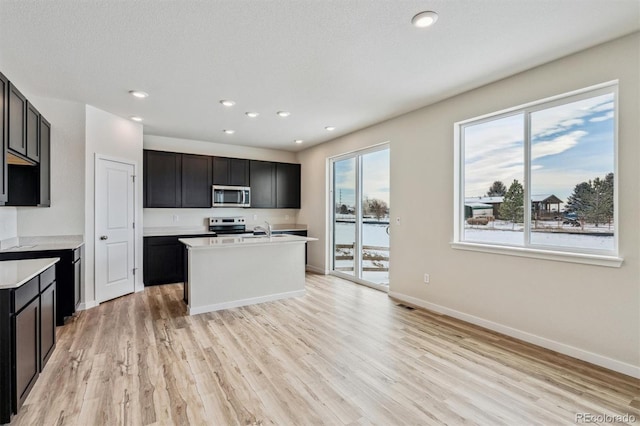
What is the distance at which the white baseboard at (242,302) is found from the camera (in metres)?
3.89

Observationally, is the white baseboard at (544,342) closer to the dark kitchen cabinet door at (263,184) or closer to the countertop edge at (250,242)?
the countertop edge at (250,242)

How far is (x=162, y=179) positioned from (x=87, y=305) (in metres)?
2.30

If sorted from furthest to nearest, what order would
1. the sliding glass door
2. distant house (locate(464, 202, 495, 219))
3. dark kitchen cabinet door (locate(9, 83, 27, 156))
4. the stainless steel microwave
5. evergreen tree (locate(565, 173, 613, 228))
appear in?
the stainless steel microwave → the sliding glass door → distant house (locate(464, 202, 495, 219)) → dark kitchen cabinet door (locate(9, 83, 27, 156)) → evergreen tree (locate(565, 173, 613, 228))

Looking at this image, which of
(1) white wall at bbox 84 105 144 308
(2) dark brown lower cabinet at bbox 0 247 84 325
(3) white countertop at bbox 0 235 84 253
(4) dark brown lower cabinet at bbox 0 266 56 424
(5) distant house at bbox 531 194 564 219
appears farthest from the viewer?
(1) white wall at bbox 84 105 144 308

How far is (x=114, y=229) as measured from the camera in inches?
174

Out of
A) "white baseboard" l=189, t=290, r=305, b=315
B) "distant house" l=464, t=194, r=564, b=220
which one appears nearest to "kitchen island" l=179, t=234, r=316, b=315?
"white baseboard" l=189, t=290, r=305, b=315

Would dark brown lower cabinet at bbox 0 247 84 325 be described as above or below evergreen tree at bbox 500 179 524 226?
below

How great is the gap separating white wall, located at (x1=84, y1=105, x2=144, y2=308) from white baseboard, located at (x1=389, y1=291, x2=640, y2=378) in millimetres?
4314

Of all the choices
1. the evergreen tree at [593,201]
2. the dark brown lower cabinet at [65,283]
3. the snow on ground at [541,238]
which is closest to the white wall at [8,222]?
the dark brown lower cabinet at [65,283]

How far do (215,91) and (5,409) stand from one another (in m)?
3.13

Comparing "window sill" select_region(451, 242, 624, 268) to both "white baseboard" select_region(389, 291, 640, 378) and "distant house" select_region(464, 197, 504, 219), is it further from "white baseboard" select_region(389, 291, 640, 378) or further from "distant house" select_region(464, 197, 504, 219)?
"white baseboard" select_region(389, 291, 640, 378)

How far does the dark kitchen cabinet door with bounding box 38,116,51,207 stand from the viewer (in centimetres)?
358

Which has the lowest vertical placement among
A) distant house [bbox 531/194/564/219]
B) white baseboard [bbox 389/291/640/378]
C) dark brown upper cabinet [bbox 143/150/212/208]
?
white baseboard [bbox 389/291/640/378]

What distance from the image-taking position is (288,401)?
6.97 ft
